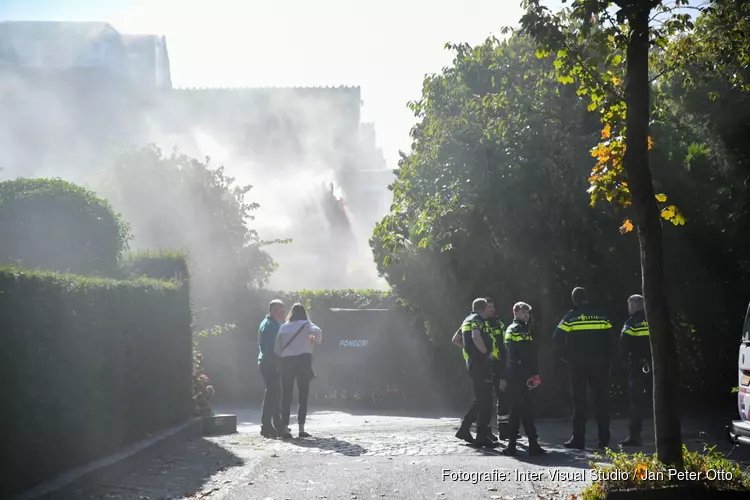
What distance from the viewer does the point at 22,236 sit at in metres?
13.6

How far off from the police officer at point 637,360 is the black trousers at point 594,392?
0.31 metres

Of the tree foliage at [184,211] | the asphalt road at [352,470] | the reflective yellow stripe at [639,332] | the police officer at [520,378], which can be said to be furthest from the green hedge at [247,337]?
the police officer at [520,378]

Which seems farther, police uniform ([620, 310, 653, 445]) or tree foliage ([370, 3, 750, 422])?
tree foliage ([370, 3, 750, 422])

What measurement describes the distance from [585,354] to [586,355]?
0.02 metres

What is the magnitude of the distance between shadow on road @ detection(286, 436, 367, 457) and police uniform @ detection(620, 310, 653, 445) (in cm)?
322

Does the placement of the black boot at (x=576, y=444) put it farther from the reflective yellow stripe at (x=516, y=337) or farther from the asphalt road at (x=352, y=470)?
the reflective yellow stripe at (x=516, y=337)

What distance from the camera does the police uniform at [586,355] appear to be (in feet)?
36.7

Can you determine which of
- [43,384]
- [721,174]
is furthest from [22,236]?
[721,174]

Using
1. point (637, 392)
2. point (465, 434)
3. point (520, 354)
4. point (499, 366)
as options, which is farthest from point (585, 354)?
point (465, 434)

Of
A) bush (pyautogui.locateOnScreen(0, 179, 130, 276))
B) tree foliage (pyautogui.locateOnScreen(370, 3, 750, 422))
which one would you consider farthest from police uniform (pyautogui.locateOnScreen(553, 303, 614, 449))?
bush (pyautogui.locateOnScreen(0, 179, 130, 276))

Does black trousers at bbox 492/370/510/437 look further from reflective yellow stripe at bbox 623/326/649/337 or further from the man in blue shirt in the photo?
the man in blue shirt

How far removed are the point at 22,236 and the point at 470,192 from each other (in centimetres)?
697

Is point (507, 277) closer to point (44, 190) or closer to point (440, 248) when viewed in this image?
point (440, 248)

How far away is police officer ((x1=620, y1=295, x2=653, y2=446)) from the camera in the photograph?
11156 mm
